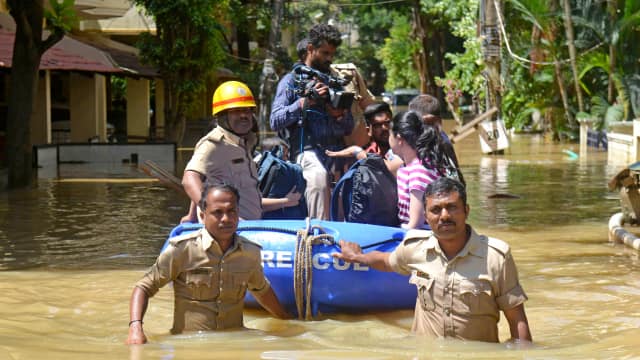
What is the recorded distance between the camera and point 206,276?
6086mm

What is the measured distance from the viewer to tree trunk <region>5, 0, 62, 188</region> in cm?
1764

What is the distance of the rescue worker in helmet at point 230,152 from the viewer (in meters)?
7.34

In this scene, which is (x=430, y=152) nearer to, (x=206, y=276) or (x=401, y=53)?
(x=206, y=276)

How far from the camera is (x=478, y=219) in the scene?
1373cm

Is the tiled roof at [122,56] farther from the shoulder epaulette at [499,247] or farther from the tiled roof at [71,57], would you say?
the shoulder epaulette at [499,247]

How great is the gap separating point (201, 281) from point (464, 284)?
1448 millimetres

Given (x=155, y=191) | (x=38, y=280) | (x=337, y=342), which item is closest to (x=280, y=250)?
(x=337, y=342)

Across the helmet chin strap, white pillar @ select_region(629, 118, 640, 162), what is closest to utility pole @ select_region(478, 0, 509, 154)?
white pillar @ select_region(629, 118, 640, 162)

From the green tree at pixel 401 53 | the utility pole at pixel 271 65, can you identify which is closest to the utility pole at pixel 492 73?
the utility pole at pixel 271 65

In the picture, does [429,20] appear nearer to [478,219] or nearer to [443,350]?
[478,219]

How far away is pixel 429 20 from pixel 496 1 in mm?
25726

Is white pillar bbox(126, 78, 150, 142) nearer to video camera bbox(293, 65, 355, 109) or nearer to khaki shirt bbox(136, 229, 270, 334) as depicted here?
video camera bbox(293, 65, 355, 109)

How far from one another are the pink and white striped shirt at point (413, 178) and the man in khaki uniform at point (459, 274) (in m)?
1.22

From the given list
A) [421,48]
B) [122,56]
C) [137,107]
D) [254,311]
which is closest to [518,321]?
[254,311]
